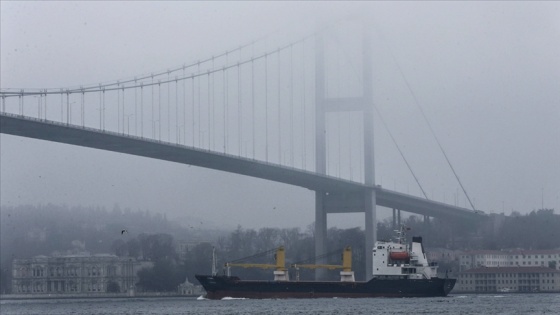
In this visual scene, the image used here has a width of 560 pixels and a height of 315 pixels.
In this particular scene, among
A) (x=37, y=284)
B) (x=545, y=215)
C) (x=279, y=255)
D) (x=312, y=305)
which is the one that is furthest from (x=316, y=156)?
(x=545, y=215)

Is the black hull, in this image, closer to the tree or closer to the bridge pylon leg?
the bridge pylon leg

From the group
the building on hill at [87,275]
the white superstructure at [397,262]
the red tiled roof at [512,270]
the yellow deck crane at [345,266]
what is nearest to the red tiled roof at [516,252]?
the red tiled roof at [512,270]

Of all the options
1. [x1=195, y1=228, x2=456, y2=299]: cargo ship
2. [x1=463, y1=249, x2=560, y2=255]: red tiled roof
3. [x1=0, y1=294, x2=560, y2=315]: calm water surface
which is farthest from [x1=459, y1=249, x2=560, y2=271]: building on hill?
[x1=0, y1=294, x2=560, y2=315]: calm water surface

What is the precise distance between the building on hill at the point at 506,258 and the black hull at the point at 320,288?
45.7 ft

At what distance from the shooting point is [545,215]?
81.4 m

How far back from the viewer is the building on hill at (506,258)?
78.4 m

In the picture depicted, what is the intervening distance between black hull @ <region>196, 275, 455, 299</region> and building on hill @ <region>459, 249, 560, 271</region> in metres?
13.9

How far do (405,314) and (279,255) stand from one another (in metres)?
18.3

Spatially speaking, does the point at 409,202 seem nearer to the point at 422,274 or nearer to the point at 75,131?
the point at 422,274

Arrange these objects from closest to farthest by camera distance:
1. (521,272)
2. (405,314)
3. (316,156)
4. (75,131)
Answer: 1. (405,314)
2. (75,131)
3. (316,156)
4. (521,272)

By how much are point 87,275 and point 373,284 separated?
14802 mm

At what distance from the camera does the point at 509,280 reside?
7675cm

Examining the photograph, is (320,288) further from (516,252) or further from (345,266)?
(516,252)

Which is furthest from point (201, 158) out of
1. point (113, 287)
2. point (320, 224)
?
Answer: point (113, 287)
